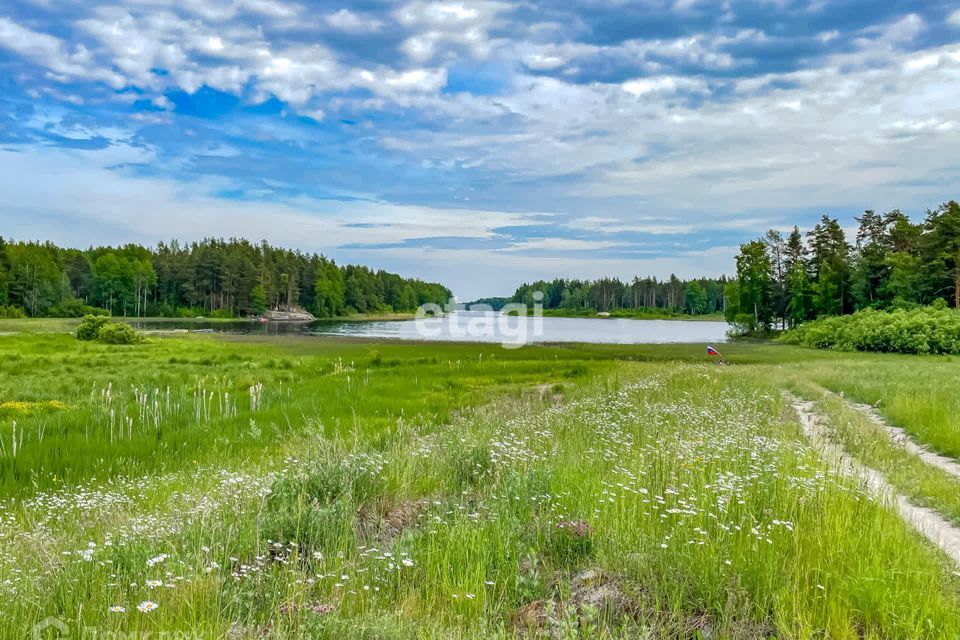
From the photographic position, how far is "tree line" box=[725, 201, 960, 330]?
68.8 metres

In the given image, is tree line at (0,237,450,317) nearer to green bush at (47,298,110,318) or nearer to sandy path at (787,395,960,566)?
green bush at (47,298,110,318)

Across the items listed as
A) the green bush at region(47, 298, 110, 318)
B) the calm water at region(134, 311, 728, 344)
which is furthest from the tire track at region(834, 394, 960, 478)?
the green bush at region(47, 298, 110, 318)

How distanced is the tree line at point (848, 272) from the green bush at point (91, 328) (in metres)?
89.1

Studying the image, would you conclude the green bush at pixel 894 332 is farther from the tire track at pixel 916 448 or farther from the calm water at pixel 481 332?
the tire track at pixel 916 448

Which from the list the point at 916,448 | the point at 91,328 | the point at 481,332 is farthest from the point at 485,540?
the point at 481,332

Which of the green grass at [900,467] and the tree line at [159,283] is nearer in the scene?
the green grass at [900,467]

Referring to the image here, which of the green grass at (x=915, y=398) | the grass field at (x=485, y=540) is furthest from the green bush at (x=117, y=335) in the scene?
the green grass at (x=915, y=398)

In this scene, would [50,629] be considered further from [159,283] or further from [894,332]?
[159,283]

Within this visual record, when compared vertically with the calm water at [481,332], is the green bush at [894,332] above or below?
above

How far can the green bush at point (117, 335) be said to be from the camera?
159ft

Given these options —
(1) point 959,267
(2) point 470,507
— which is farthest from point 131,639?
(1) point 959,267

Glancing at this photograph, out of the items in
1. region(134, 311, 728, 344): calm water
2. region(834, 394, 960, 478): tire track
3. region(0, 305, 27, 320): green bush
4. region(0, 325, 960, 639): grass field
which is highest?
region(0, 305, 27, 320): green bush

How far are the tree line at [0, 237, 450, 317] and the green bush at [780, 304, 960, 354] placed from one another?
455ft

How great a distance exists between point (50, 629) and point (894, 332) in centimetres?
6830
